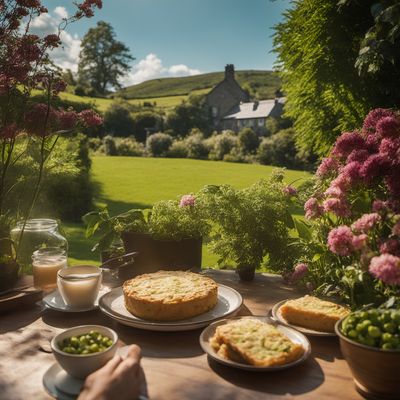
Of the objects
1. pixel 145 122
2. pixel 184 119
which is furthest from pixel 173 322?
pixel 184 119

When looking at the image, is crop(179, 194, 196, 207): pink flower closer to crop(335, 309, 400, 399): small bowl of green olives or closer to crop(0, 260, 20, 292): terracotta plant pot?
crop(0, 260, 20, 292): terracotta plant pot

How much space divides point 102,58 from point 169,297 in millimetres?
76153

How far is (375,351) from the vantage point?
133cm

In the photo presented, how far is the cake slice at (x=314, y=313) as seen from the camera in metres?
1.85

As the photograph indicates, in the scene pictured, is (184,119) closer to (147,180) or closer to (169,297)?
(147,180)

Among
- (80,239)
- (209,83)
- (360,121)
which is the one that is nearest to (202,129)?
(80,239)

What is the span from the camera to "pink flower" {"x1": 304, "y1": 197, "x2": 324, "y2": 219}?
2.28 meters

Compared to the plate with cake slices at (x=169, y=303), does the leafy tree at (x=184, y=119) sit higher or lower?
higher

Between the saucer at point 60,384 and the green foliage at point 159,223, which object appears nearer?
the saucer at point 60,384

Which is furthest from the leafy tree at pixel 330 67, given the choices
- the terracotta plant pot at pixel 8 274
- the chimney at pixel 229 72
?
the chimney at pixel 229 72

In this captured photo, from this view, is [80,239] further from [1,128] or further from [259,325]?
[259,325]

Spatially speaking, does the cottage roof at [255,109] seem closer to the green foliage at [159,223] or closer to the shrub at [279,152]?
the shrub at [279,152]

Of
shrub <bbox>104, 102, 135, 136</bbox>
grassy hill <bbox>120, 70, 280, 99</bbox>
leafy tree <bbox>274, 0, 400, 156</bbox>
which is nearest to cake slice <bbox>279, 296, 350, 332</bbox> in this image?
leafy tree <bbox>274, 0, 400, 156</bbox>

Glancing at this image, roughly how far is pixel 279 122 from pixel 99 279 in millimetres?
44447
